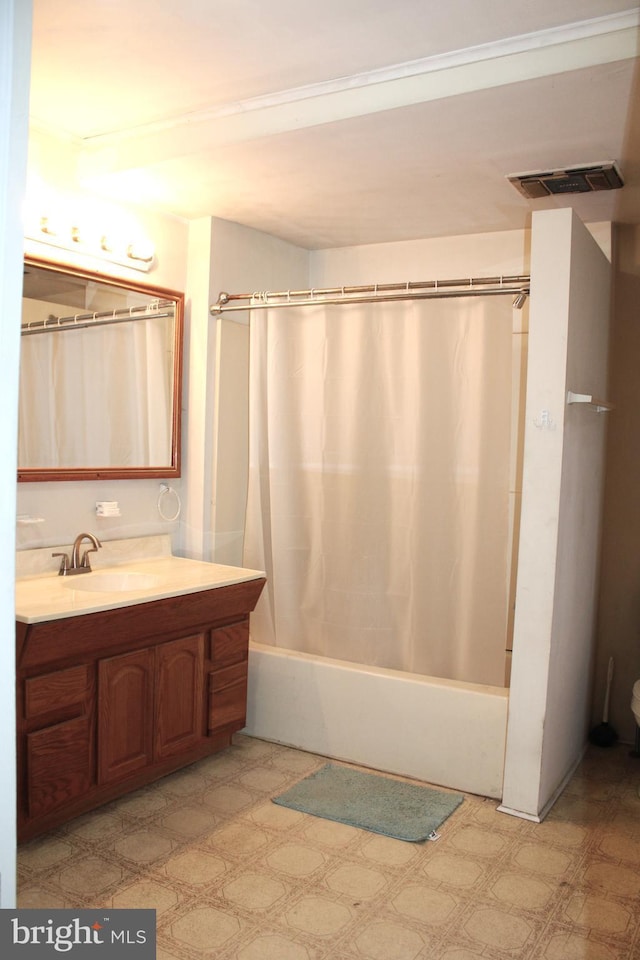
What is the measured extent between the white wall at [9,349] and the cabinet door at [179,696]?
156cm

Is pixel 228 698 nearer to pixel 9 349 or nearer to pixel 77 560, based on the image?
pixel 77 560

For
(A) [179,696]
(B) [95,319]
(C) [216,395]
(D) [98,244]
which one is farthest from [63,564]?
(D) [98,244]

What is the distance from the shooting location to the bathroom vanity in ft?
8.00

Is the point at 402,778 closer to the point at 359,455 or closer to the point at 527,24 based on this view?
the point at 359,455

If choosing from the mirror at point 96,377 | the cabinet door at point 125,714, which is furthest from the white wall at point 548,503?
the mirror at point 96,377

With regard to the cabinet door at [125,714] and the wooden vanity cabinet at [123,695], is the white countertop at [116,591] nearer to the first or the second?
the wooden vanity cabinet at [123,695]

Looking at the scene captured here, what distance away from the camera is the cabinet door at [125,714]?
268 cm

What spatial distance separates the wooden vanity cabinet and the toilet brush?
1597 millimetres

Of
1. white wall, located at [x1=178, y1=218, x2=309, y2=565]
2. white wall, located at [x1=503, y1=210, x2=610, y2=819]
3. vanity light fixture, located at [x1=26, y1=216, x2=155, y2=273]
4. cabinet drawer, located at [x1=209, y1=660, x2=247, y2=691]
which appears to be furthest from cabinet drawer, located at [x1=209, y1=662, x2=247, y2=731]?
vanity light fixture, located at [x1=26, y1=216, x2=155, y2=273]

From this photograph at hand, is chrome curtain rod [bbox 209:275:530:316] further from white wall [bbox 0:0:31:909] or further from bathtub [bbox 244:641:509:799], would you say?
white wall [bbox 0:0:31:909]

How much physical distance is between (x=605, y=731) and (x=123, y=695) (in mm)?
2162

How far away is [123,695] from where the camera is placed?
2.75 meters

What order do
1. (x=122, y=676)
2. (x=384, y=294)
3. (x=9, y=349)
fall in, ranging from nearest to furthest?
(x=9, y=349) → (x=122, y=676) → (x=384, y=294)

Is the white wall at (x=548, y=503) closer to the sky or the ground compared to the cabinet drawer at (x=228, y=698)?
closer to the sky
